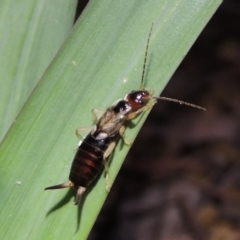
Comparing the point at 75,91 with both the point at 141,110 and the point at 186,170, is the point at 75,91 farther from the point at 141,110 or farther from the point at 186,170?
the point at 186,170

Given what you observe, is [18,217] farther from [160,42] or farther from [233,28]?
[233,28]

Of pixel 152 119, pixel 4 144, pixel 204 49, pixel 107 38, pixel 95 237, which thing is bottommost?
pixel 95 237

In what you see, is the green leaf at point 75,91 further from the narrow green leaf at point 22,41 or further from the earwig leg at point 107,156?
the narrow green leaf at point 22,41

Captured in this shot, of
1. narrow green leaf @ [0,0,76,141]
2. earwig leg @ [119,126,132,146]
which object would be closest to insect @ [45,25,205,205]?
earwig leg @ [119,126,132,146]

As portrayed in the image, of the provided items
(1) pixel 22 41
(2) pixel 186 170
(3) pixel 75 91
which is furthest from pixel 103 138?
(2) pixel 186 170

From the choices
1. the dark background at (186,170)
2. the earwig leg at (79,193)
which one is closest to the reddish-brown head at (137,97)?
the earwig leg at (79,193)

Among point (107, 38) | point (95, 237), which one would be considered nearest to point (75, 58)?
point (107, 38)
